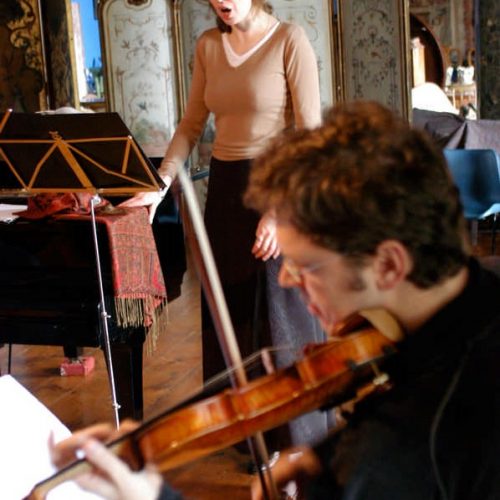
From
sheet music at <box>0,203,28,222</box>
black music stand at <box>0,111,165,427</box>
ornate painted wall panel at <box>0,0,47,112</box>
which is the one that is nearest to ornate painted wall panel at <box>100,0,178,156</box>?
ornate painted wall panel at <box>0,0,47,112</box>

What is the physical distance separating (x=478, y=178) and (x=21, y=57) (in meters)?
2.87

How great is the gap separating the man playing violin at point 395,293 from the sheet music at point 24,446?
0.69m

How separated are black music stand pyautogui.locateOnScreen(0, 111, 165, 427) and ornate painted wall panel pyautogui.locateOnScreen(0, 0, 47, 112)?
3355 millimetres

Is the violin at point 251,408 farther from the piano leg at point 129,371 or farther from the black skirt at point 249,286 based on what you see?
the piano leg at point 129,371

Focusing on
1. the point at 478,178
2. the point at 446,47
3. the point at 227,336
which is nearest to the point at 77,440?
the point at 227,336

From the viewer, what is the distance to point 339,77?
553 cm

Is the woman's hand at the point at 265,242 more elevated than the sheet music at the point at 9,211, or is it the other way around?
the sheet music at the point at 9,211

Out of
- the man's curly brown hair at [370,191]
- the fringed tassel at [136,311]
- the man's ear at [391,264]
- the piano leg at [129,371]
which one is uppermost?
the man's curly brown hair at [370,191]

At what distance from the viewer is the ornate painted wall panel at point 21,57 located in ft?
18.4

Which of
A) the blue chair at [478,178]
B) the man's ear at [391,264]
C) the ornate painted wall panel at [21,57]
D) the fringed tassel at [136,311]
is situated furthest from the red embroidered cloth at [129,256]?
the ornate painted wall panel at [21,57]

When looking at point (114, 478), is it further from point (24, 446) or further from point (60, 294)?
point (60, 294)

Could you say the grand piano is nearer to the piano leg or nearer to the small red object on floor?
the piano leg

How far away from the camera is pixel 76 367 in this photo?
3725 millimetres

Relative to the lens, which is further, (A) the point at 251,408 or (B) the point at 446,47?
(B) the point at 446,47
